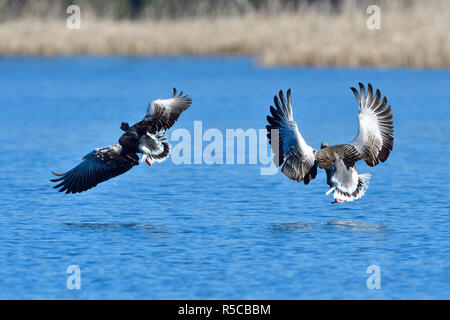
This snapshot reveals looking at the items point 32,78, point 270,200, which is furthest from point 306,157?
point 32,78

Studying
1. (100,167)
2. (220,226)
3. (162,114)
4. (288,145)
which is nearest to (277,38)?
(162,114)

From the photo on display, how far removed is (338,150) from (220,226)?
72.8 inches

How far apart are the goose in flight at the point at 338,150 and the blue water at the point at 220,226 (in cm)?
63

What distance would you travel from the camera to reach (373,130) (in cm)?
1281

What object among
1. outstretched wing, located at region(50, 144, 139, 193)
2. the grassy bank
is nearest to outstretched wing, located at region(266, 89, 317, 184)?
outstretched wing, located at region(50, 144, 139, 193)

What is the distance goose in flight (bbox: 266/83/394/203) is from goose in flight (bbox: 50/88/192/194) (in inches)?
61.6

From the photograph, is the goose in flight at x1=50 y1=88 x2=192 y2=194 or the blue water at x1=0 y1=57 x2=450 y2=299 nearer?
the blue water at x1=0 y1=57 x2=450 y2=299

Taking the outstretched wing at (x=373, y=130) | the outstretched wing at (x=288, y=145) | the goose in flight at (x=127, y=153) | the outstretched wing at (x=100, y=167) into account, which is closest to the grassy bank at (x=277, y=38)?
the outstretched wing at (x=373, y=130)

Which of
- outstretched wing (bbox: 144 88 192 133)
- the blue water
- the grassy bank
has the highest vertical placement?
the grassy bank

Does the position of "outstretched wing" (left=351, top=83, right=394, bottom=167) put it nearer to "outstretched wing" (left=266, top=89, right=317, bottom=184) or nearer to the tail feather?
the tail feather

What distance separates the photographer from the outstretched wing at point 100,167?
1309cm

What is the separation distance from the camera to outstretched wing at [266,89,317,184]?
1225cm

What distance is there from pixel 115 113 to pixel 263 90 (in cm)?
877
